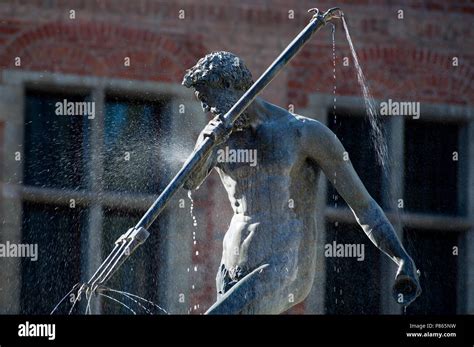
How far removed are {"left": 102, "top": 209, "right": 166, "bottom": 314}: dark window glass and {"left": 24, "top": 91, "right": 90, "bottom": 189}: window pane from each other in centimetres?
30

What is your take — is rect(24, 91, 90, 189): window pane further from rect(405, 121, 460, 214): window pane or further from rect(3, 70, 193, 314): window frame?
rect(405, 121, 460, 214): window pane

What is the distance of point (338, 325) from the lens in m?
12.4

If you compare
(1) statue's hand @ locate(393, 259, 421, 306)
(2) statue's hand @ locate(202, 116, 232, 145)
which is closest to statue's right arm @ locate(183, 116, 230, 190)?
(2) statue's hand @ locate(202, 116, 232, 145)

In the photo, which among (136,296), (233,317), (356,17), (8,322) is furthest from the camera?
(356,17)

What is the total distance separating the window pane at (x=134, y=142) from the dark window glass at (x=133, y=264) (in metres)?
0.17

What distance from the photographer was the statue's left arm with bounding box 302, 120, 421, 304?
35.0 feet

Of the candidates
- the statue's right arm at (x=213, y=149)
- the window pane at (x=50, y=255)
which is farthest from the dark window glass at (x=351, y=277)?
the statue's right arm at (x=213, y=149)

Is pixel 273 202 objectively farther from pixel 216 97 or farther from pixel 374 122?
pixel 374 122

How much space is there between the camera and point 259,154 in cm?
1066

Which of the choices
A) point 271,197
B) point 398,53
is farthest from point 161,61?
point 271,197

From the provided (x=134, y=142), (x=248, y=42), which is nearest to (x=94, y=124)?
(x=134, y=142)

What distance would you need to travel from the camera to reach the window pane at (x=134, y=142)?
1412 cm

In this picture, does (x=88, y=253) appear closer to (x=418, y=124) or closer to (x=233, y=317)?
(x=418, y=124)

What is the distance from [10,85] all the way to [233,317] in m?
4.23
